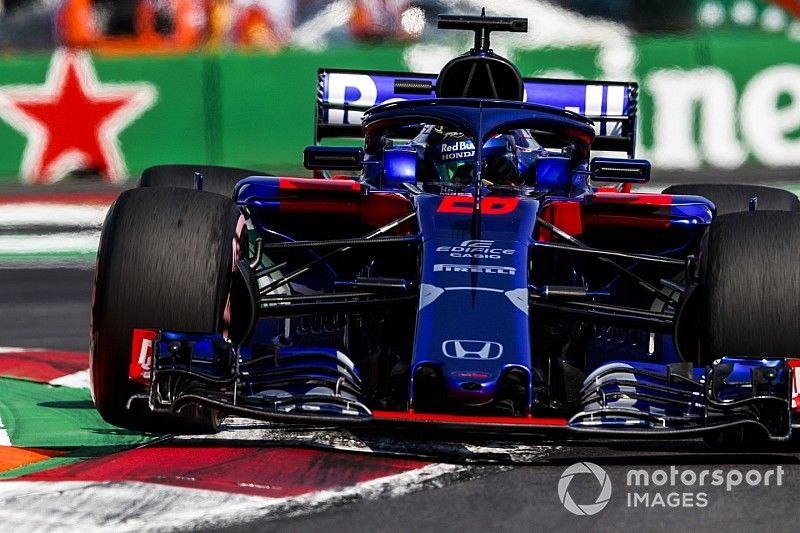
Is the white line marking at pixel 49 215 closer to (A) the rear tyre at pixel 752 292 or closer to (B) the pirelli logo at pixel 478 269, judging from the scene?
(B) the pirelli logo at pixel 478 269

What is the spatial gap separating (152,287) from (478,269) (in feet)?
3.64

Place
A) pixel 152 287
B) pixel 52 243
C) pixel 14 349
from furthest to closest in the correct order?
pixel 52 243 < pixel 14 349 < pixel 152 287

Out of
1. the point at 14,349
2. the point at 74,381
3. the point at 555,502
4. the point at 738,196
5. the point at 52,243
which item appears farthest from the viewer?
the point at 52,243

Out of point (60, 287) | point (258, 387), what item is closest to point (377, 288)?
point (258, 387)

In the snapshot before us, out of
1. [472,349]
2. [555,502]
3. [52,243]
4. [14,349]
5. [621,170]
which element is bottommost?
[14,349]

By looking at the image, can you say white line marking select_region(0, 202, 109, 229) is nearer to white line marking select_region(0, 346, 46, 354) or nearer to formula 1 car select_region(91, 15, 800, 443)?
white line marking select_region(0, 346, 46, 354)

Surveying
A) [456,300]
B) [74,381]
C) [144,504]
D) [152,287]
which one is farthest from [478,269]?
[74,381]

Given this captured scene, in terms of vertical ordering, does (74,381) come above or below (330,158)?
below

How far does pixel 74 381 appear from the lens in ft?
24.2

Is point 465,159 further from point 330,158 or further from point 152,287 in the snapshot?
point 152,287

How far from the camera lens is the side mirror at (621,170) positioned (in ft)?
21.4

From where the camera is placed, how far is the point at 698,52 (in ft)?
40.4

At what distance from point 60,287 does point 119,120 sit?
1973mm

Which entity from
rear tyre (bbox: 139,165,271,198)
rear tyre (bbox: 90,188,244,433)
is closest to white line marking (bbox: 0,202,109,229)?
rear tyre (bbox: 139,165,271,198)
